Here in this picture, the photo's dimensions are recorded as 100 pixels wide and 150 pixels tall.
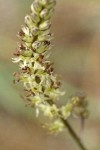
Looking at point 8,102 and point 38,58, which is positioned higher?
point 8,102

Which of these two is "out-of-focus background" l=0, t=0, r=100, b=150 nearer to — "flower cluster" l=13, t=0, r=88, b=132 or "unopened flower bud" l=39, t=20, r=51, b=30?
"flower cluster" l=13, t=0, r=88, b=132

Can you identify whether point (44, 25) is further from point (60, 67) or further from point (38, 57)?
point (60, 67)

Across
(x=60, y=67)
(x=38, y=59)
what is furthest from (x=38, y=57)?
(x=60, y=67)

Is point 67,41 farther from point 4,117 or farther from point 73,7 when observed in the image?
point 4,117

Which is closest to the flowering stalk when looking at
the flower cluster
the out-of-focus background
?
the flower cluster

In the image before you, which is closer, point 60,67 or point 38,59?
point 38,59

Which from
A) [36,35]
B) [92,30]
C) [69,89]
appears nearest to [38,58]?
[36,35]
